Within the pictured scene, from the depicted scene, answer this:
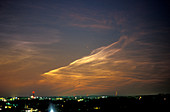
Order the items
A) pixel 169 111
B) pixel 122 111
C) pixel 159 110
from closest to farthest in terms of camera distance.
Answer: pixel 169 111 < pixel 159 110 < pixel 122 111

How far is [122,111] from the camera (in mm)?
133625

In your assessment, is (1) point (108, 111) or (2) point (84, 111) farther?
(1) point (108, 111)

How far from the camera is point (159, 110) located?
410 feet

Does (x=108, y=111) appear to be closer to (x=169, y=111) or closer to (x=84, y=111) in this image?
(x=84, y=111)

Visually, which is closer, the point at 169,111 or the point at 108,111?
the point at 169,111

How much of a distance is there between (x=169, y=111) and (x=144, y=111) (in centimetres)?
1793

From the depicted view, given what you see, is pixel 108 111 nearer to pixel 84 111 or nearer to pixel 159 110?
pixel 84 111

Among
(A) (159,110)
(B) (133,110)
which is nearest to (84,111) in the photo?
(B) (133,110)

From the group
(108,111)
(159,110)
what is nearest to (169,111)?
(159,110)

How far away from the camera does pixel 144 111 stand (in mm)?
130000

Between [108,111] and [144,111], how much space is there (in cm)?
2278

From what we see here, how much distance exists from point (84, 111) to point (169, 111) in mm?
49132

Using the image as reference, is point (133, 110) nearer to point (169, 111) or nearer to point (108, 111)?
point (108, 111)

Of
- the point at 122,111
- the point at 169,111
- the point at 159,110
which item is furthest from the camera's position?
the point at 122,111
